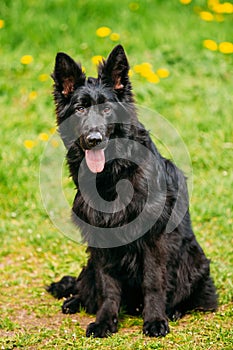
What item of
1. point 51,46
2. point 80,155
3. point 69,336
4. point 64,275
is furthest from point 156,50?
point 69,336

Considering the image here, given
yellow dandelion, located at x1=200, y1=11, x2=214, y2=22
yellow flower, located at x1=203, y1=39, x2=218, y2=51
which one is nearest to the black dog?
yellow flower, located at x1=203, y1=39, x2=218, y2=51

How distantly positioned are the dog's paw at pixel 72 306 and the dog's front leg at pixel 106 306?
1.40 feet

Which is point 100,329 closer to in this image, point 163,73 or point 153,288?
point 153,288

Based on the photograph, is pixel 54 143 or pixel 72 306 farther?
pixel 54 143

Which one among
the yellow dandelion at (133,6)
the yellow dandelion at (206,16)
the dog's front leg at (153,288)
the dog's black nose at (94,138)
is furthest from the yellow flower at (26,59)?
the dog's front leg at (153,288)

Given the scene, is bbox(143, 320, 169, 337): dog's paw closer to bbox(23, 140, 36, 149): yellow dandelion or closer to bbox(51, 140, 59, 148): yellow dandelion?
bbox(51, 140, 59, 148): yellow dandelion

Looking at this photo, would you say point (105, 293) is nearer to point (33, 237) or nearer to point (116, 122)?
point (116, 122)

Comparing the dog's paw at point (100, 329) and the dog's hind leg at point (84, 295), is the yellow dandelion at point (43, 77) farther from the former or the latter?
the dog's paw at point (100, 329)

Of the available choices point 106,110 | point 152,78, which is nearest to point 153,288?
point 106,110

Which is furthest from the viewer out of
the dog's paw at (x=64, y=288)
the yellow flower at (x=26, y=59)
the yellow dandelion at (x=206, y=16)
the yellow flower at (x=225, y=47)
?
the yellow dandelion at (x=206, y=16)

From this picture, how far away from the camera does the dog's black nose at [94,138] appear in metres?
4.45

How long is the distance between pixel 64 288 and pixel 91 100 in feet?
6.10

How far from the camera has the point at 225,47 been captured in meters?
9.93

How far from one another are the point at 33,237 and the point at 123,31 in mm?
4784
